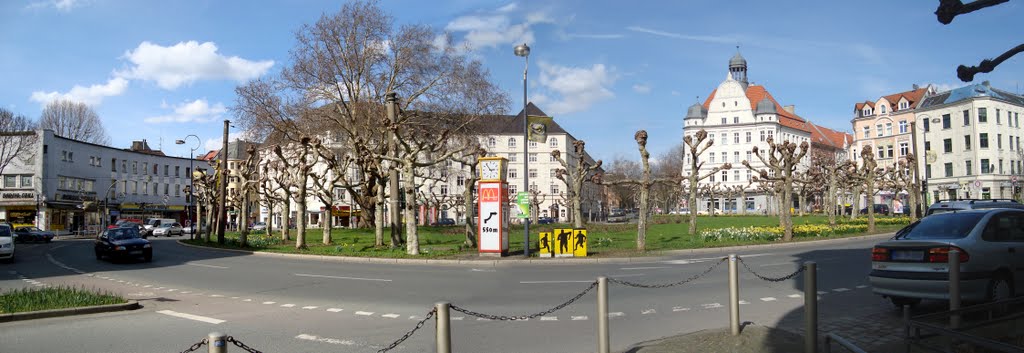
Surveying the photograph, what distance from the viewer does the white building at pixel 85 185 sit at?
5738cm

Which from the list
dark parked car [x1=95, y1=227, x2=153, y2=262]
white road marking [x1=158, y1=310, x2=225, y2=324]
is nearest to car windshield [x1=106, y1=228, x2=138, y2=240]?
dark parked car [x1=95, y1=227, x2=153, y2=262]

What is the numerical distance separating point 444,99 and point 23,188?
46.5m

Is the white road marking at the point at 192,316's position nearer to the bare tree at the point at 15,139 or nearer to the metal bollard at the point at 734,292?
the metal bollard at the point at 734,292

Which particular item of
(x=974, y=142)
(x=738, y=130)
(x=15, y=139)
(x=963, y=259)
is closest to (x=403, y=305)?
(x=963, y=259)

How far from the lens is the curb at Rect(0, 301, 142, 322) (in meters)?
10.1

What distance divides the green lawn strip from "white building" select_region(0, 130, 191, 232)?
164 ft

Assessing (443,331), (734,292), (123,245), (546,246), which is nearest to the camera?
(443,331)

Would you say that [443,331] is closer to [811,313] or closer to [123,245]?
[811,313]

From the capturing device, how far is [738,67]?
108312 mm

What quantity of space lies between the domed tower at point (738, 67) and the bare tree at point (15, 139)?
10063cm

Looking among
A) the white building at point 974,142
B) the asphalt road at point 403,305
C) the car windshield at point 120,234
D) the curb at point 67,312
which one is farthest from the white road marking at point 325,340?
the white building at point 974,142

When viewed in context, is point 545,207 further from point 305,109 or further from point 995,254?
point 995,254

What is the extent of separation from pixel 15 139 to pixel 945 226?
229ft

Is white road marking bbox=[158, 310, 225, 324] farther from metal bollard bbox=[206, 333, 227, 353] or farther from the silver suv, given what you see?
the silver suv
